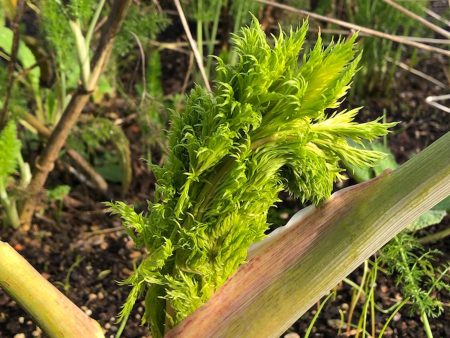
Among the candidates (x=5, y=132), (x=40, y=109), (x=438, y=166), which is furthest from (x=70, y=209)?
(x=438, y=166)

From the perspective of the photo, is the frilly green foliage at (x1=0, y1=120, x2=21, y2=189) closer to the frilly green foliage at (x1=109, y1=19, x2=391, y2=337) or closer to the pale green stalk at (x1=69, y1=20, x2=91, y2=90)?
the pale green stalk at (x1=69, y1=20, x2=91, y2=90)

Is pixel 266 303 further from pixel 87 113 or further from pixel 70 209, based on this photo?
pixel 87 113

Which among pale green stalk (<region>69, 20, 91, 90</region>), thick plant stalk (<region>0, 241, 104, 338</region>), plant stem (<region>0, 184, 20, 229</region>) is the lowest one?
plant stem (<region>0, 184, 20, 229</region>)

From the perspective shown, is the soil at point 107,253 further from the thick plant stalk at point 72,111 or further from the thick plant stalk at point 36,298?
the thick plant stalk at point 36,298

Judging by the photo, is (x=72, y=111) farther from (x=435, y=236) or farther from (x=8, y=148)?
(x=435, y=236)

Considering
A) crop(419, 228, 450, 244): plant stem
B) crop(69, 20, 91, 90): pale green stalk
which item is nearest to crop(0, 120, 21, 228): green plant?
crop(69, 20, 91, 90): pale green stalk

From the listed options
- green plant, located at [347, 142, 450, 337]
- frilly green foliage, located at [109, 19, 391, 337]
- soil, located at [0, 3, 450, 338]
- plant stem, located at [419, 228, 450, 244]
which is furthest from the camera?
plant stem, located at [419, 228, 450, 244]

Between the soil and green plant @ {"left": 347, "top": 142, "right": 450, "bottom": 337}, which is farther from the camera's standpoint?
the soil

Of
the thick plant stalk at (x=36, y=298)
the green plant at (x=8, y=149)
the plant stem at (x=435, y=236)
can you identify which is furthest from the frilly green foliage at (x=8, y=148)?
the plant stem at (x=435, y=236)
